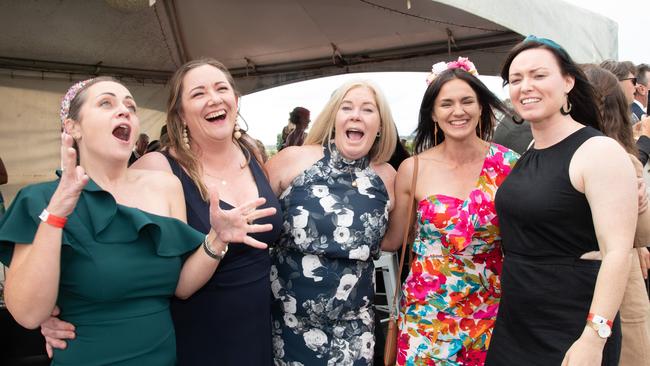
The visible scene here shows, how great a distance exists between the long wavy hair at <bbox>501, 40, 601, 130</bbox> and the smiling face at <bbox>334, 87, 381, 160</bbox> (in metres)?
0.69

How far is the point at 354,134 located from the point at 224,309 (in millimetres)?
1032

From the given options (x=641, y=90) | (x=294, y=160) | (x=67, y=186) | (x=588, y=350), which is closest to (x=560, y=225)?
(x=588, y=350)

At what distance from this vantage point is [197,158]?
2102mm

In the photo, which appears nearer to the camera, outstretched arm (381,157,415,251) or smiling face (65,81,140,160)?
smiling face (65,81,140,160)

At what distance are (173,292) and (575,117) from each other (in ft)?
5.55

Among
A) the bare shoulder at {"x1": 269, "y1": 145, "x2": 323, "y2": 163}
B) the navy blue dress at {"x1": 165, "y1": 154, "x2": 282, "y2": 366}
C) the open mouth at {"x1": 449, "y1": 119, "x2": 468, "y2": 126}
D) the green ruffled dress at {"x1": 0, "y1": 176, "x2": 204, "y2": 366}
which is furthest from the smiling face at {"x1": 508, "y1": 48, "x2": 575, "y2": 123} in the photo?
the green ruffled dress at {"x1": 0, "y1": 176, "x2": 204, "y2": 366}

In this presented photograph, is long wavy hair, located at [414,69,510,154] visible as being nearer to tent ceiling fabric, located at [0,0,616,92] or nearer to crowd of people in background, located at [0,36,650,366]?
crowd of people in background, located at [0,36,650,366]

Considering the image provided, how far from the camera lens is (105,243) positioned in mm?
1432

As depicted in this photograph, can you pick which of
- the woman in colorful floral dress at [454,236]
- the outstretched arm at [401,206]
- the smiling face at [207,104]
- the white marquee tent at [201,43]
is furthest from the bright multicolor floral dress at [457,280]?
the white marquee tent at [201,43]

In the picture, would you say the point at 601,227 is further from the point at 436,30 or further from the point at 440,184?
the point at 436,30

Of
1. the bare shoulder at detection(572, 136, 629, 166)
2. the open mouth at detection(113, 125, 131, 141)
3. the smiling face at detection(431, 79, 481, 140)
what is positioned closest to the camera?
the bare shoulder at detection(572, 136, 629, 166)

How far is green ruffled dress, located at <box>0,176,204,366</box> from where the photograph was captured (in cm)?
136

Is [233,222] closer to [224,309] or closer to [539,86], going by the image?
[224,309]

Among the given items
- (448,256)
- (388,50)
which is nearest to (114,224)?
(448,256)
